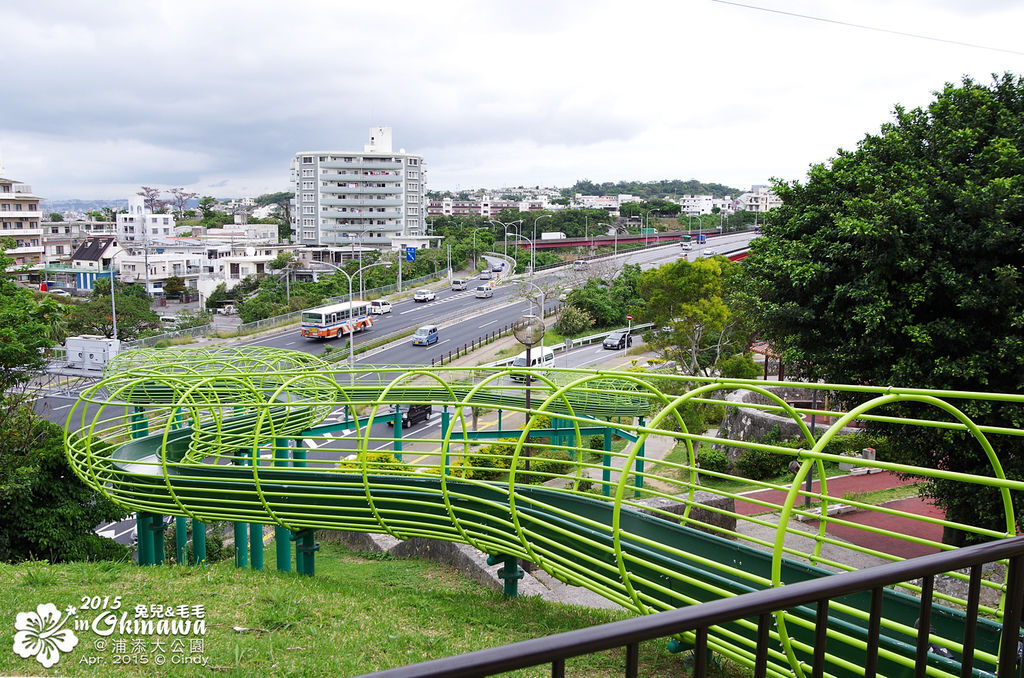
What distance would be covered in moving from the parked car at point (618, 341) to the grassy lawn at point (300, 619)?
27385 millimetres

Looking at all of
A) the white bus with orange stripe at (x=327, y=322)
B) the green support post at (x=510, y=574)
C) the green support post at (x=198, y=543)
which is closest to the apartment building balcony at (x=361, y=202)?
the white bus with orange stripe at (x=327, y=322)

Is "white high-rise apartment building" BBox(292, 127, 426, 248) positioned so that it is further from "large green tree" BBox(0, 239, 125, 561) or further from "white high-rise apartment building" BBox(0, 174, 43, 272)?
"large green tree" BBox(0, 239, 125, 561)

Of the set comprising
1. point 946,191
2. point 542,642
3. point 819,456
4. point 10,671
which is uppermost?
point 946,191

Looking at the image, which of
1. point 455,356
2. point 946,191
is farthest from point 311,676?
point 455,356

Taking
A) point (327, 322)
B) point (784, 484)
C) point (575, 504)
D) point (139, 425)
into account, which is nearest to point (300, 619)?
point (575, 504)

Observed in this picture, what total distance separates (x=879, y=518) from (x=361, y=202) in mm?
71858

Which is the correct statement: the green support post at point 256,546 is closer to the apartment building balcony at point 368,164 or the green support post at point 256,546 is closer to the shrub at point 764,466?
the shrub at point 764,466

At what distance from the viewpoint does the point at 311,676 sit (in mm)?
5484

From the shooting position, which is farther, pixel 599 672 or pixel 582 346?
pixel 582 346

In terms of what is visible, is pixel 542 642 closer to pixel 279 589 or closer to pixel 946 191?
pixel 279 589

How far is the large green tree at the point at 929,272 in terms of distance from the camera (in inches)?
397

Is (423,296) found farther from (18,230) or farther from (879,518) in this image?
(18,230)

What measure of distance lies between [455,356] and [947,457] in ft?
79.9

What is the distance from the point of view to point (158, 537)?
11.1 meters
